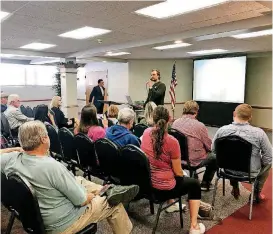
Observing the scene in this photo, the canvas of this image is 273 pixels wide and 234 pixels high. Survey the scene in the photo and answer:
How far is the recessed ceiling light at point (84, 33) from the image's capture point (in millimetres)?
4559

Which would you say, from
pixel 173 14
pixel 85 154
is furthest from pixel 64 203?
pixel 173 14

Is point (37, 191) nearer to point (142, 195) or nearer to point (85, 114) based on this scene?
point (142, 195)

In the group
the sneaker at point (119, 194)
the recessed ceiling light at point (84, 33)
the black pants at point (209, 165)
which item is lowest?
the black pants at point (209, 165)

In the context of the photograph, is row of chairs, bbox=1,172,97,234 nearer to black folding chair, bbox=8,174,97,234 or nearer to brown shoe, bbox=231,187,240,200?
black folding chair, bbox=8,174,97,234

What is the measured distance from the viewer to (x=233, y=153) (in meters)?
2.53

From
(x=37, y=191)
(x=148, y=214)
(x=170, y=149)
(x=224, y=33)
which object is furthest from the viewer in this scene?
(x=224, y=33)

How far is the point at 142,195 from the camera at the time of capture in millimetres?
2162

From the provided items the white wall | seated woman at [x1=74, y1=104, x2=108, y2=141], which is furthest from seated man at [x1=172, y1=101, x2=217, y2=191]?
the white wall

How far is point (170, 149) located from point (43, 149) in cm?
97

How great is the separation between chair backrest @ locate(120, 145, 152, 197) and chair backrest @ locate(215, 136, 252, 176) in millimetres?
938

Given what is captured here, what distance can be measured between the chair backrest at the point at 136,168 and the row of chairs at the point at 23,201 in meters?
0.61

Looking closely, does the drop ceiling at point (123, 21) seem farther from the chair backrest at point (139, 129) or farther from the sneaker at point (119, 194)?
the sneaker at point (119, 194)

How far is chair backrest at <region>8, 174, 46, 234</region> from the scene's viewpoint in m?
1.41

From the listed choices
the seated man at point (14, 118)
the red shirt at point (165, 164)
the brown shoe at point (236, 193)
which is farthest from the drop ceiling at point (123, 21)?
the brown shoe at point (236, 193)
